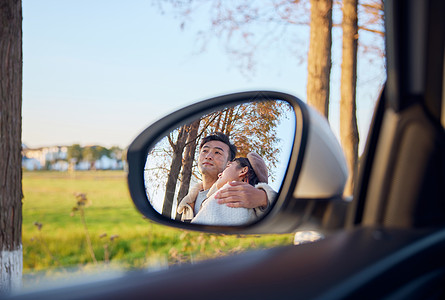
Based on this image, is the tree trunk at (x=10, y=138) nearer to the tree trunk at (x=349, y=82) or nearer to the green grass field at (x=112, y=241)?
the green grass field at (x=112, y=241)

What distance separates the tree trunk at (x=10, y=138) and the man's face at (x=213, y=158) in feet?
11.8

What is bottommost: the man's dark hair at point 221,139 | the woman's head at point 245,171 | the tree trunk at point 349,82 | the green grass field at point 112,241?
the green grass field at point 112,241

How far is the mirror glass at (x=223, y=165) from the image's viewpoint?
4.33 feet

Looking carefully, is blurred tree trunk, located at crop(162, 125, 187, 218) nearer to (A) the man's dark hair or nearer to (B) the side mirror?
(B) the side mirror

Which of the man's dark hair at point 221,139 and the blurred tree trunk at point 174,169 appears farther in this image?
the blurred tree trunk at point 174,169

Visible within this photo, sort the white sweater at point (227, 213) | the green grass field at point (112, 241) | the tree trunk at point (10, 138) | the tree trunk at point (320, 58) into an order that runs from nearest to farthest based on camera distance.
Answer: the white sweater at point (227, 213) < the tree trunk at point (10, 138) < the tree trunk at point (320, 58) < the green grass field at point (112, 241)

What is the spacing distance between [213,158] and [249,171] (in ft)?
0.45

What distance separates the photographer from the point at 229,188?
4.35ft

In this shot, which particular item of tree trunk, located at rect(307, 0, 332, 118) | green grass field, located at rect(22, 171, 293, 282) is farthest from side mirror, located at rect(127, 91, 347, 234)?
tree trunk, located at rect(307, 0, 332, 118)

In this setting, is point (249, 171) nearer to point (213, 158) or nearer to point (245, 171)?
point (245, 171)

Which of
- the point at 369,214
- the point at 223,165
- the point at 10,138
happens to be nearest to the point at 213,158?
the point at 223,165

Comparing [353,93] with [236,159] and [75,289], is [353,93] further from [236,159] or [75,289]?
[75,289]

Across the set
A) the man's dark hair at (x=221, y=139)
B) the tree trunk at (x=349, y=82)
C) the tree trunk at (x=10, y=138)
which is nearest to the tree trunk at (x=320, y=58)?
the tree trunk at (x=349, y=82)

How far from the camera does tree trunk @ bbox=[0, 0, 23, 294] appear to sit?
453cm
